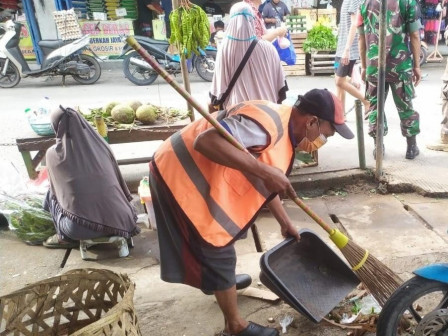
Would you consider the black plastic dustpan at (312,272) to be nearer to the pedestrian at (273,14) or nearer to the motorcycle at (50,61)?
the pedestrian at (273,14)

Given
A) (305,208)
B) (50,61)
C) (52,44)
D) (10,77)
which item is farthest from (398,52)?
(10,77)

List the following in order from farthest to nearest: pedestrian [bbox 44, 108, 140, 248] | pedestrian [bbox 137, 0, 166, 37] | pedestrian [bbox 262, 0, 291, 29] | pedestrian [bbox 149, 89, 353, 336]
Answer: pedestrian [bbox 137, 0, 166, 37]
pedestrian [bbox 262, 0, 291, 29]
pedestrian [bbox 44, 108, 140, 248]
pedestrian [bbox 149, 89, 353, 336]

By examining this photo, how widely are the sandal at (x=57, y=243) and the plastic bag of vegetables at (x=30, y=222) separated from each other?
76 millimetres

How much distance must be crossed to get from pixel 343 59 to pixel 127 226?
361cm

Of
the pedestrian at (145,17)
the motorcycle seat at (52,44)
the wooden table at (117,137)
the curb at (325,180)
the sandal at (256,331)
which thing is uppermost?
the pedestrian at (145,17)

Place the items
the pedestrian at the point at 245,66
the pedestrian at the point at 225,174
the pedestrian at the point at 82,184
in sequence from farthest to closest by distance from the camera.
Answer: the pedestrian at the point at 245,66 < the pedestrian at the point at 82,184 < the pedestrian at the point at 225,174

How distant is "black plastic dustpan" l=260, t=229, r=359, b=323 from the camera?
7.77ft

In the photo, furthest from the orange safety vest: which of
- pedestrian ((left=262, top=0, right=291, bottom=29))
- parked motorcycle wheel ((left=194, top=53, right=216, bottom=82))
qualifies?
parked motorcycle wheel ((left=194, top=53, right=216, bottom=82))

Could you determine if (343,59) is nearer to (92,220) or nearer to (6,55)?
(92,220)

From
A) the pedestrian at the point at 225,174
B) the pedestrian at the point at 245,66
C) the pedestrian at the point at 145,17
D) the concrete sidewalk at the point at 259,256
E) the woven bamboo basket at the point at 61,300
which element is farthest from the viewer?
the pedestrian at the point at 145,17


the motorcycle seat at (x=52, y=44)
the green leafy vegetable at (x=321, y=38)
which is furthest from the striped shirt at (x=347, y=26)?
the motorcycle seat at (x=52, y=44)

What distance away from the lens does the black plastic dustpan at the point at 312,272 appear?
237cm

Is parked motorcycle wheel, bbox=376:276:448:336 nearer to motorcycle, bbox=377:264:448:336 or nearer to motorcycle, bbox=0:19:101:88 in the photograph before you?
motorcycle, bbox=377:264:448:336

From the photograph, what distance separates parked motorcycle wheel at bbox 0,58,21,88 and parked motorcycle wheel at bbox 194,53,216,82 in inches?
164
